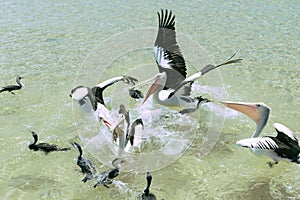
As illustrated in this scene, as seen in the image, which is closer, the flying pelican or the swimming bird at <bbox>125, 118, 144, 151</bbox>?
the swimming bird at <bbox>125, 118, 144, 151</bbox>

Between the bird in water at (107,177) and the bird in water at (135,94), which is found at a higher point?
the bird in water at (135,94)

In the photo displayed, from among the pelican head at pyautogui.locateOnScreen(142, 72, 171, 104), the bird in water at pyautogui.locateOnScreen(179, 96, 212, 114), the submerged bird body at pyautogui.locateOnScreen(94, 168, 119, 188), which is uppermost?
the pelican head at pyautogui.locateOnScreen(142, 72, 171, 104)

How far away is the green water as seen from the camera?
11.4 ft

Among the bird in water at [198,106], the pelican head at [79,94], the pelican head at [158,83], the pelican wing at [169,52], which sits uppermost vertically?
the pelican wing at [169,52]

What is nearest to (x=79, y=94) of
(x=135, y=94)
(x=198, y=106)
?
(x=135, y=94)

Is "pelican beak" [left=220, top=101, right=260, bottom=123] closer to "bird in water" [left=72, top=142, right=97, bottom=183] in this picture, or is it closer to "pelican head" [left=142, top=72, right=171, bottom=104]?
"pelican head" [left=142, top=72, right=171, bottom=104]

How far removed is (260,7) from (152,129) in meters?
7.77

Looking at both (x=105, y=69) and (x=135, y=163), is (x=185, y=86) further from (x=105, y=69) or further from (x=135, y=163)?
(x=105, y=69)

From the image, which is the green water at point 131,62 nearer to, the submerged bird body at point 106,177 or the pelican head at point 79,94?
the submerged bird body at point 106,177

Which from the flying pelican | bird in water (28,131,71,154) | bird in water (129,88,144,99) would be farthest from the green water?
bird in water (129,88,144,99)

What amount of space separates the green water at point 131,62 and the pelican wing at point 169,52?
918 millimetres

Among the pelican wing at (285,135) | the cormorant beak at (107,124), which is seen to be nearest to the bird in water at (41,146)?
the cormorant beak at (107,124)

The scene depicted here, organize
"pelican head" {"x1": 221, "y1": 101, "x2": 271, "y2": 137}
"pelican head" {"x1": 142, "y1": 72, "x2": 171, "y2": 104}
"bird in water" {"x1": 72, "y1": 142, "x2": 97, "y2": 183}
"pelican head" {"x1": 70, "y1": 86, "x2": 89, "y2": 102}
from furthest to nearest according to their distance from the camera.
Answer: "pelican head" {"x1": 142, "y1": 72, "x2": 171, "y2": 104}, "pelican head" {"x1": 70, "y1": 86, "x2": 89, "y2": 102}, "pelican head" {"x1": 221, "y1": 101, "x2": 271, "y2": 137}, "bird in water" {"x1": 72, "y1": 142, "x2": 97, "y2": 183}

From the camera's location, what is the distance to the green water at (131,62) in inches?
137
